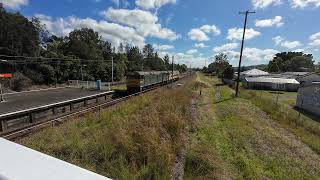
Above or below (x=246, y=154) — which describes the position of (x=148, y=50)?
above

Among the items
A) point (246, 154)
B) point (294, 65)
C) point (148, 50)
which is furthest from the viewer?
point (148, 50)

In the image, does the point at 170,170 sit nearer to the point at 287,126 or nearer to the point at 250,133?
the point at 250,133

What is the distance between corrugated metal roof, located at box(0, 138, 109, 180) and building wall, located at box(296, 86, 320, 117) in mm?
26257

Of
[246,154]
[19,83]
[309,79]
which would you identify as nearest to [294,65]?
[309,79]

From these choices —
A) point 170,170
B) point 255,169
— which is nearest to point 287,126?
point 255,169

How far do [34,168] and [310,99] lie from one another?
28223mm

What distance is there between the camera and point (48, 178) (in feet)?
4.24

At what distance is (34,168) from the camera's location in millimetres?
1382

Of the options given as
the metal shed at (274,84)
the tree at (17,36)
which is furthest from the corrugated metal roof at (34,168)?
the metal shed at (274,84)

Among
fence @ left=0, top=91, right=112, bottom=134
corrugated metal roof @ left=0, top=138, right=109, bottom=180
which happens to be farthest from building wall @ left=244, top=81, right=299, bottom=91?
corrugated metal roof @ left=0, top=138, right=109, bottom=180

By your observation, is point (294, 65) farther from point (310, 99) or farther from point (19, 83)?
point (19, 83)

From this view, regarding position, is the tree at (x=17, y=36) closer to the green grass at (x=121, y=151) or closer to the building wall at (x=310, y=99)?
the green grass at (x=121, y=151)

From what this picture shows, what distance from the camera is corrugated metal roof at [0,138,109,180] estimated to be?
4.25ft

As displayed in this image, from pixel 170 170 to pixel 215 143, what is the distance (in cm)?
377
